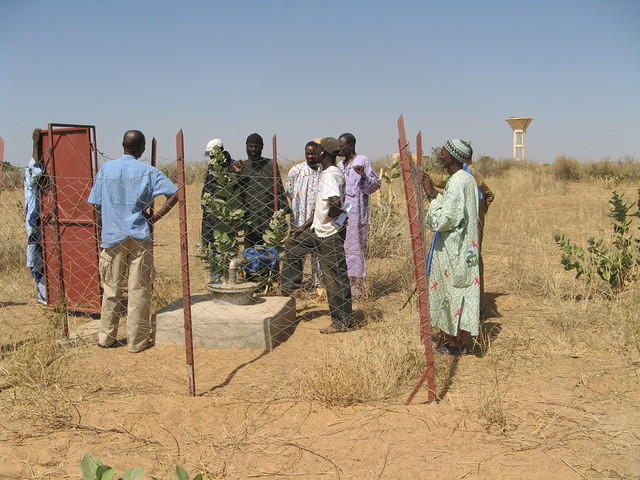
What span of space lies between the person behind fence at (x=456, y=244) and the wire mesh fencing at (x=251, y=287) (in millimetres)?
221

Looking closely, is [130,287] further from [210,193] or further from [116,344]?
[210,193]

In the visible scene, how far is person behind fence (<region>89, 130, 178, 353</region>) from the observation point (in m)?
4.55

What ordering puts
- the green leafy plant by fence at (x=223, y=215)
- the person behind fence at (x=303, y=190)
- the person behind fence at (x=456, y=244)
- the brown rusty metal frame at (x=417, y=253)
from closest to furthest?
1. the brown rusty metal frame at (x=417, y=253)
2. the person behind fence at (x=456, y=244)
3. the green leafy plant by fence at (x=223, y=215)
4. the person behind fence at (x=303, y=190)

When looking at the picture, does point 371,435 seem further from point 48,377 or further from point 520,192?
point 520,192

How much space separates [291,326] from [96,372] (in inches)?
71.2

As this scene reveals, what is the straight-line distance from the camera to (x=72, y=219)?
5.64 m

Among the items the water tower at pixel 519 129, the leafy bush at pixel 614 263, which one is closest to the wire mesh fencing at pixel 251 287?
the leafy bush at pixel 614 263

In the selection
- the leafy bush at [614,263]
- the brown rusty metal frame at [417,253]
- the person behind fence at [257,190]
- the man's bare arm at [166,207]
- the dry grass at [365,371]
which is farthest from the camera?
the person behind fence at [257,190]

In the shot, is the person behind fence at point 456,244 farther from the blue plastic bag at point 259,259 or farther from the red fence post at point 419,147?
the blue plastic bag at point 259,259

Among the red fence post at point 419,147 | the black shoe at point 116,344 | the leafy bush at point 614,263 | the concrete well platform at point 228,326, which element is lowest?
the black shoe at point 116,344

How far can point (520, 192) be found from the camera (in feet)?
52.2

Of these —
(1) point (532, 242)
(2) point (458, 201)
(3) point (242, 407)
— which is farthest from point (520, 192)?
(3) point (242, 407)

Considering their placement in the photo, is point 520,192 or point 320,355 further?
point 520,192

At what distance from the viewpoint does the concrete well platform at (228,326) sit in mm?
4852
